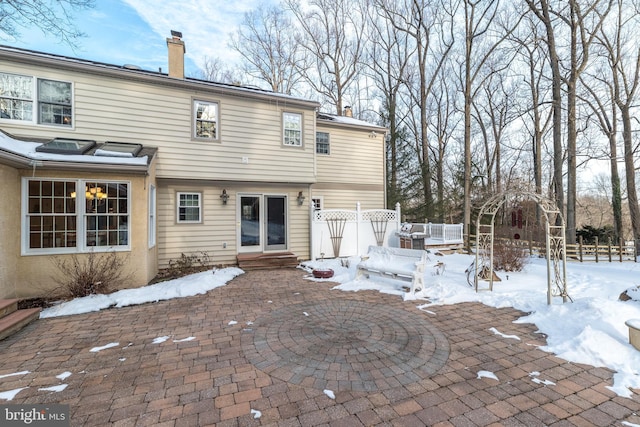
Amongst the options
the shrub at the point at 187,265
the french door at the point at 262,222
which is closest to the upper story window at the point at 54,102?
the shrub at the point at 187,265

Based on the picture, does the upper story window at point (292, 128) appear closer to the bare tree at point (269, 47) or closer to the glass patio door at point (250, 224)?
the glass patio door at point (250, 224)

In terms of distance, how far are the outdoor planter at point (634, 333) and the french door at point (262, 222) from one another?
7.90 meters

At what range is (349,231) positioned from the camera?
1036cm

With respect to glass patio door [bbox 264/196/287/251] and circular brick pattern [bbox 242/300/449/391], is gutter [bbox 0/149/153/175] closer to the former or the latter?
glass patio door [bbox 264/196/287/251]

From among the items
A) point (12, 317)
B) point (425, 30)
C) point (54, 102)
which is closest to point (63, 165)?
point (54, 102)

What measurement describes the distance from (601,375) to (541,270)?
6.34m

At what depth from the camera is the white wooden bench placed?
19.2 ft

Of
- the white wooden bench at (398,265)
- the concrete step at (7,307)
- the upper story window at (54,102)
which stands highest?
the upper story window at (54,102)

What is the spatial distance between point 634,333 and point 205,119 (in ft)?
31.5

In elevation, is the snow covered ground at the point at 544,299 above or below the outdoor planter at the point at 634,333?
below

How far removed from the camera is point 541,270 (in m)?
8.27

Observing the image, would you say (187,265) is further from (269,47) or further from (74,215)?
(269,47)

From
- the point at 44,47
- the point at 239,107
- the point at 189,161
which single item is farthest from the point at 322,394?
the point at 44,47

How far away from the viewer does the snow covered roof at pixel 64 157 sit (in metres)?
5.32
